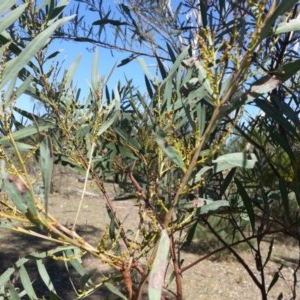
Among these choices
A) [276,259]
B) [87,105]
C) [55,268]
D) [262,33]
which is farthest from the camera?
[276,259]

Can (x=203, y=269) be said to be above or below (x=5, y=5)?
below

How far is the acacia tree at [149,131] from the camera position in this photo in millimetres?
419

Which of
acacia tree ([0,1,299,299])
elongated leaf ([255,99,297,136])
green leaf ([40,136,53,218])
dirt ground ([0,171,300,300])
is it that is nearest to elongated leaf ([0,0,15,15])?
acacia tree ([0,1,299,299])

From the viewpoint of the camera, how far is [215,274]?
165 inches

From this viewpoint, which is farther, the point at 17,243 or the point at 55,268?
the point at 17,243

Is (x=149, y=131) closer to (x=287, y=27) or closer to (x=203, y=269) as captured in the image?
(x=287, y=27)

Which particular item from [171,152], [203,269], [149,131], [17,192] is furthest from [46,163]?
[203,269]

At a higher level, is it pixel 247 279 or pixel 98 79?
pixel 98 79

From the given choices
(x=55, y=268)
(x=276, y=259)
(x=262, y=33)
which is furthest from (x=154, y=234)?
(x=276, y=259)

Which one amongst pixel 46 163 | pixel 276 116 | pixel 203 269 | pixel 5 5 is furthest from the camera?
pixel 203 269

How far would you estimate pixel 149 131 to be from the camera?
73 cm

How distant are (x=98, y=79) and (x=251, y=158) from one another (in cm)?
27

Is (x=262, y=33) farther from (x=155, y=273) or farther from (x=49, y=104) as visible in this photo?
(x=49, y=104)

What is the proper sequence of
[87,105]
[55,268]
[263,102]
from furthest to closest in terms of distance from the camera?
[55,268]
[87,105]
[263,102]
